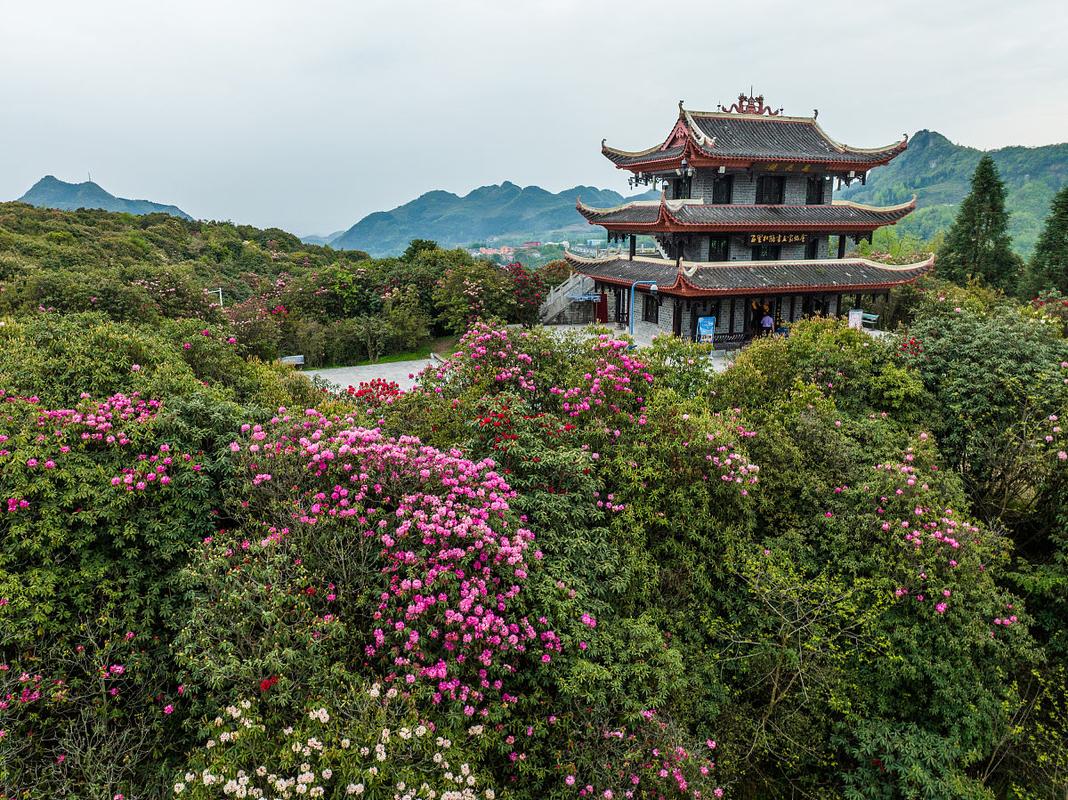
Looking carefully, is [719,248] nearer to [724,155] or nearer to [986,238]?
[724,155]

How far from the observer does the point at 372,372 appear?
21.2 metres

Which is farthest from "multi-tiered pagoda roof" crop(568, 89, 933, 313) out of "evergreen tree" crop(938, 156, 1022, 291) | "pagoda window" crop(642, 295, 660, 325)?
"evergreen tree" crop(938, 156, 1022, 291)

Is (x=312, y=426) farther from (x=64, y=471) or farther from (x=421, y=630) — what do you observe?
(x=421, y=630)

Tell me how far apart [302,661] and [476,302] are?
21158 millimetres

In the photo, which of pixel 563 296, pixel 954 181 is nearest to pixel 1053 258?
pixel 563 296

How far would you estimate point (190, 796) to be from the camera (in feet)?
13.2

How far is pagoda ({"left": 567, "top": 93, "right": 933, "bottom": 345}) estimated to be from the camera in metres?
19.8

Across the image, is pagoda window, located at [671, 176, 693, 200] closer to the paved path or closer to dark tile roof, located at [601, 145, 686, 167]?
dark tile roof, located at [601, 145, 686, 167]

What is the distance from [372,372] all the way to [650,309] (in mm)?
10790

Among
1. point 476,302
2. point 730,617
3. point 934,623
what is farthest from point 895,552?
point 476,302

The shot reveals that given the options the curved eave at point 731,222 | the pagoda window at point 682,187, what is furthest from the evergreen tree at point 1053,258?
the pagoda window at point 682,187

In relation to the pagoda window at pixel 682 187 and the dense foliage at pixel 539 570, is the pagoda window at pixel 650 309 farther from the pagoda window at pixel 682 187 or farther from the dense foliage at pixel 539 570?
the dense foliage at pixel 539 570

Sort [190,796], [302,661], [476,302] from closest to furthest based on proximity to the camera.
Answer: [190,796], [302,661], [476,302]

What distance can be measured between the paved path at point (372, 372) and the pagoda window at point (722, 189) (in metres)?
11.6
